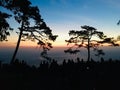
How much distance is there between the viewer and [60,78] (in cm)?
1536

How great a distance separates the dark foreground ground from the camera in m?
13.1

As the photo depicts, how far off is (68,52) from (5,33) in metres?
16.4

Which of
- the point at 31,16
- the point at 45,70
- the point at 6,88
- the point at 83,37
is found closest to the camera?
the point at 6,88

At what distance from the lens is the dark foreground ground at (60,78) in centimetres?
1308

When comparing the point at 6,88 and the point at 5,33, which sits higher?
the point at 5,33

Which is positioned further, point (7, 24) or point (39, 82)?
point (7, 24)

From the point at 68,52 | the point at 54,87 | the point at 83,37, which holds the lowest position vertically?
the point at 54,87

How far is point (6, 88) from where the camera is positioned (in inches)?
485

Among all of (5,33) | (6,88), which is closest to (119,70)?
(6,88)

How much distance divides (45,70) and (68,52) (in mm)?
17453

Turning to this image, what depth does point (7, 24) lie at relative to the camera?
18734 millimetres

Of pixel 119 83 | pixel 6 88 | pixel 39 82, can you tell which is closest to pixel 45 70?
pixel 39 82

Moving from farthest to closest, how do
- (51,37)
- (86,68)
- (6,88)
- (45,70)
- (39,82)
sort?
(51,37)
(86,68)
(45,70)
(39,82)
(6,88)

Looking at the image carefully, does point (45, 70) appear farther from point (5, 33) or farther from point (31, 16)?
point (31, 16)
